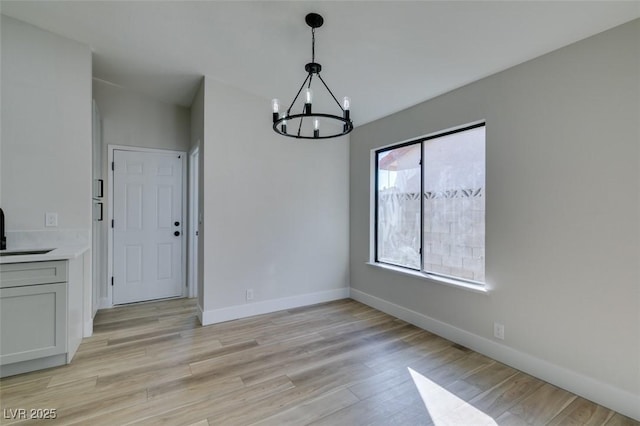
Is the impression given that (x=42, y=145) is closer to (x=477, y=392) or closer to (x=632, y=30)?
(x=477, y=392)

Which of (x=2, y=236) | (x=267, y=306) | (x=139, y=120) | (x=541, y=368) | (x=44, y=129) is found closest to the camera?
(x=541, y=368)

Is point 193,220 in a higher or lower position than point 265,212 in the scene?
lower

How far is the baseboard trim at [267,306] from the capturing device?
334cm

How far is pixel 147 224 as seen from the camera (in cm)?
414

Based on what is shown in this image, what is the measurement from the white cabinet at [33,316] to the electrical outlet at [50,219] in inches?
25.8

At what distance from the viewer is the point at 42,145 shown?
269 cm

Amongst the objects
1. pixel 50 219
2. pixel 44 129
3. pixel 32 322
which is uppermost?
pixel 44 129

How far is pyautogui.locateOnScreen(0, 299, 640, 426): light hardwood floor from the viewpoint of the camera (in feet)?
6.14

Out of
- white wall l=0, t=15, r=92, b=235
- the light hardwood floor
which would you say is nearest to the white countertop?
white wall l=0, t=15, r=92, b=235

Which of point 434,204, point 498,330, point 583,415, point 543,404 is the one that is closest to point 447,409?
point 543,404

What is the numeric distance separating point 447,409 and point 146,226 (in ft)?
13.7

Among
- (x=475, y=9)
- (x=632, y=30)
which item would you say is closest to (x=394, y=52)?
(x=475, y=9)

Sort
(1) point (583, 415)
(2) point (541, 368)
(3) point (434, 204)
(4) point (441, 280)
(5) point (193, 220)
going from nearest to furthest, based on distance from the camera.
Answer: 1. (1) point (583, 415)
2. (2) point (541, 368)
3. (4) point (441, 280)
4. (3) point (434, 204)
5. (5) point (193, 220)

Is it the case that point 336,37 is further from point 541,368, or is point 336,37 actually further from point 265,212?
point 541,368
